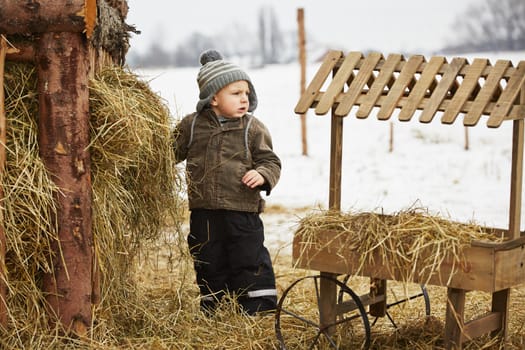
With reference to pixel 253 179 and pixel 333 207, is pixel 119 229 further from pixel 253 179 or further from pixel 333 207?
pixel 333 207

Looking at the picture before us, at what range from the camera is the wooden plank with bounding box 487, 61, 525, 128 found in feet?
12.7

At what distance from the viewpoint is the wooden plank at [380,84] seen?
4258 mm

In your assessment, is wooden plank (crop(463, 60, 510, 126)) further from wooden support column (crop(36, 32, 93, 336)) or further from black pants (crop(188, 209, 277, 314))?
wooden support column (crop(36, 32, 93, 336))

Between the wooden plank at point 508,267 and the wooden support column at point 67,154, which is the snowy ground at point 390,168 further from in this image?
the wooden support column at point 67,154

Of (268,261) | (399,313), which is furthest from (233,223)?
(399,313)

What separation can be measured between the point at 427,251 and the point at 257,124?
1.61 m

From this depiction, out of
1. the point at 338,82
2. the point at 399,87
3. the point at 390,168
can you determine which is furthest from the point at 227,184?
the point at 390,168

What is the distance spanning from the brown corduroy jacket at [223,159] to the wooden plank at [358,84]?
0.88m

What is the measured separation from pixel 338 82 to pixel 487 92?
805 millimetres

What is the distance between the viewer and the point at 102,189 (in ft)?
14.8

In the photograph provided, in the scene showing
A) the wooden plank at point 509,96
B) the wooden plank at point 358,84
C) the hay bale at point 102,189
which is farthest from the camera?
the wooden plank at point 358,84

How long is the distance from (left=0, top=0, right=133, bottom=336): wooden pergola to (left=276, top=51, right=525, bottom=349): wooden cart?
1.08 m

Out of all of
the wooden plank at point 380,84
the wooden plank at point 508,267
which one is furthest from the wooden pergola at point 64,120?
the wooden plank at point 508,267

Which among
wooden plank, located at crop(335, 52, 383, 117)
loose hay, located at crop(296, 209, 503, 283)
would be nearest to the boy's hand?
loose hay, located at crop(296, 209, 503, 283)
